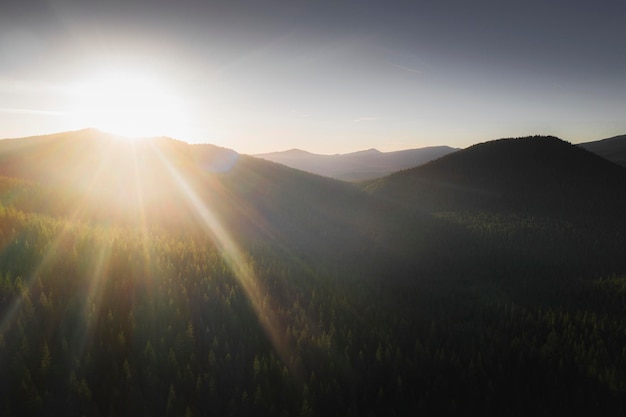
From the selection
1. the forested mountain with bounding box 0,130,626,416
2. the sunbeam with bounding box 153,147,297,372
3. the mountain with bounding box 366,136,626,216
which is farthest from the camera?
the mountain with bounding box 366,136,626,216

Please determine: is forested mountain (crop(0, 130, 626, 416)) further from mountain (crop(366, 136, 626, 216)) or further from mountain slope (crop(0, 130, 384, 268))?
mountain (crop(366, 136, 626, 216))

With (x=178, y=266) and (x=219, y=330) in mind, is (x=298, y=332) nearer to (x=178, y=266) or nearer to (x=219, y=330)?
(x=219, y=330)

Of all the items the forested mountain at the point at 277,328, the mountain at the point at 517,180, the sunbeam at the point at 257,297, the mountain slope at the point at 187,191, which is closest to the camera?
the forested mountain at the point at 277,328

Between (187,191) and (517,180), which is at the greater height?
(517,180)

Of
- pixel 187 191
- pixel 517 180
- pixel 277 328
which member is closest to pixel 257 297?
pixel 277 328

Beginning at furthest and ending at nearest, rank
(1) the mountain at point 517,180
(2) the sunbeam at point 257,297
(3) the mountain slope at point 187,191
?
(1) the mountain at point 517,180 → (3) the mountain slope at point 187,191 → (2) the sunbeam at point 257,297

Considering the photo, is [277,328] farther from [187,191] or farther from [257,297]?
[187,191]

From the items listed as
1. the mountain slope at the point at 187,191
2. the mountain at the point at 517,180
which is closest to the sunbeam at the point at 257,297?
the mountain slope at the point at 187,191

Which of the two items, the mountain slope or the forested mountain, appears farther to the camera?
the mountain slope

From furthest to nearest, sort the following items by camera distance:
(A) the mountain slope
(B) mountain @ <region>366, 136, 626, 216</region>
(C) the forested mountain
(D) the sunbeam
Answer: (B) mountain @ <region>366, 136, 626, 216</region> < (A) the mountain slope < (D) the sunbeam < (C) the forested mountain

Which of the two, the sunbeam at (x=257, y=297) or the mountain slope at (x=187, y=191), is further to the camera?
the mountain slope at (x=187, y=191)

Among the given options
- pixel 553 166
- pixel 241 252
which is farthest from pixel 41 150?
pixel 553 166

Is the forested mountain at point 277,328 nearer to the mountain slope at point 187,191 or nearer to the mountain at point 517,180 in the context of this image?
the mountain slope at point 187,191

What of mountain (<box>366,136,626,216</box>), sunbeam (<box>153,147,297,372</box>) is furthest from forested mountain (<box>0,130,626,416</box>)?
mountain (<box>366,136,626,216</box>)
